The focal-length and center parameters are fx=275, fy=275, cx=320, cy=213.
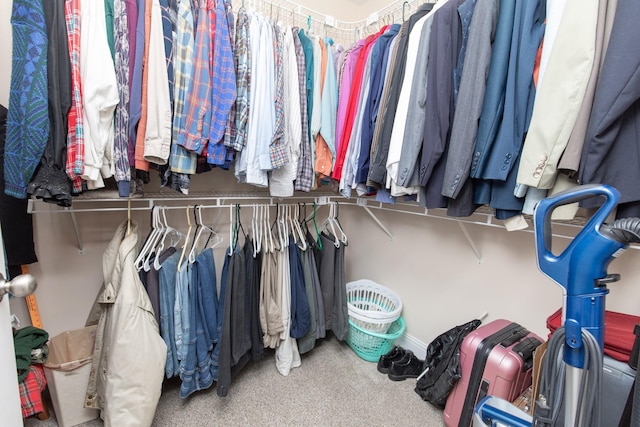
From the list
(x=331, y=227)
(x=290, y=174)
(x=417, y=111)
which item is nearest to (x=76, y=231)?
(x=290, y=174)

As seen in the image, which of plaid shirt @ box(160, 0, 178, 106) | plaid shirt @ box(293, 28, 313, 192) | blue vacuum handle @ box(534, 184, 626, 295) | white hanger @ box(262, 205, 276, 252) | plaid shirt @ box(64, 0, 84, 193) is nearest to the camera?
blue vacuum handle @ box(534, 184, 626, 295)

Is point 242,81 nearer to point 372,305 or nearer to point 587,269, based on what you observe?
point 587,269

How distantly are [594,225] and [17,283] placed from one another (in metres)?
1.09

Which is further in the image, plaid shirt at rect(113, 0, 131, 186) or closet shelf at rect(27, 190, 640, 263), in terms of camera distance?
closet shelf at rect(27, 190, 640, 263)

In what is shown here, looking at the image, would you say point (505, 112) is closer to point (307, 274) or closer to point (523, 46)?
point (523, 46)

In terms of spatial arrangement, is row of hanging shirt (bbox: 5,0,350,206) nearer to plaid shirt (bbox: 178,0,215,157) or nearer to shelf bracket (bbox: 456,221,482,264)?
plaid shirt (bbox: 178,0,215,157)

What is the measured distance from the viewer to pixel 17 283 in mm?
537

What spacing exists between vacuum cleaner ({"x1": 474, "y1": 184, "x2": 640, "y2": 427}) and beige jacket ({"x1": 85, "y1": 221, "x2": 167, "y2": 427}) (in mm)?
1267

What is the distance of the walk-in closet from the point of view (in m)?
0.88

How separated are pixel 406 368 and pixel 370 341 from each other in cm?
25

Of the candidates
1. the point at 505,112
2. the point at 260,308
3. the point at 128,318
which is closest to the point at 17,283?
the point at 128,318

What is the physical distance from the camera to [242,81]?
3.82 ft

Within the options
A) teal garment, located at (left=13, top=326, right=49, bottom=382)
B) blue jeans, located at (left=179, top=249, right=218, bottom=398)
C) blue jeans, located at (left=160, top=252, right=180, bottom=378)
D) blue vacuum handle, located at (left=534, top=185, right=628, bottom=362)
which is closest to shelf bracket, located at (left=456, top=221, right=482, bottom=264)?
blue vacuum handle, located at (left=534, top=185, right=628, bottom=362)

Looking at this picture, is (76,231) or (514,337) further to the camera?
(76,231)
